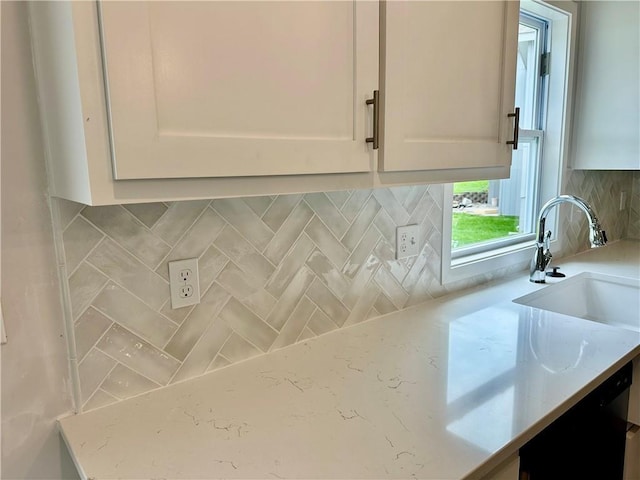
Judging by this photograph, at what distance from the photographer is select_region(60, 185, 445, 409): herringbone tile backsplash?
0.94 metres

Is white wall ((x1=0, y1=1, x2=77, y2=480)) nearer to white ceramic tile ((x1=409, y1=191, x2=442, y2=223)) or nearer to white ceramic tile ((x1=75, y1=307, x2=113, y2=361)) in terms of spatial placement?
white ceramic tile ((x1=75, y1=307, x2=113, y2=361))

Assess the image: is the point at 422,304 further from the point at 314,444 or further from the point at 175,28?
the point at 175,28

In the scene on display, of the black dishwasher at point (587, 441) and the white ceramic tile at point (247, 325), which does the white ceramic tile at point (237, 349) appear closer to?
the white ceramic tile at point (247, 325)

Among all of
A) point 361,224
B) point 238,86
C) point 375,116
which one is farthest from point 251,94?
point 361,224

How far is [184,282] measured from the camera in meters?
1.04

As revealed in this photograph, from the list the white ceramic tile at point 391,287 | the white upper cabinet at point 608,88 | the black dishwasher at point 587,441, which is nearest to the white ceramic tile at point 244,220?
the white ceramic tile at point 391,287

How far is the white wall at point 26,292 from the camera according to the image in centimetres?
82

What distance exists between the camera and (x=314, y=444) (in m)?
0.83

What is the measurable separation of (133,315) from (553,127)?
6.63 ft

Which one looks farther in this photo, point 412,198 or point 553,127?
point 553,127

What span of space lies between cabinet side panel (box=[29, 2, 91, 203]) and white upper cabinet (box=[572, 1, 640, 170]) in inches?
87.0

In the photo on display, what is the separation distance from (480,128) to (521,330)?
2.02 feet

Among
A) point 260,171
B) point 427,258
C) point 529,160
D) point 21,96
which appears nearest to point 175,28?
point 260,171

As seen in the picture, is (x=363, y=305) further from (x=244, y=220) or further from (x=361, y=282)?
(x=244, y=220)
